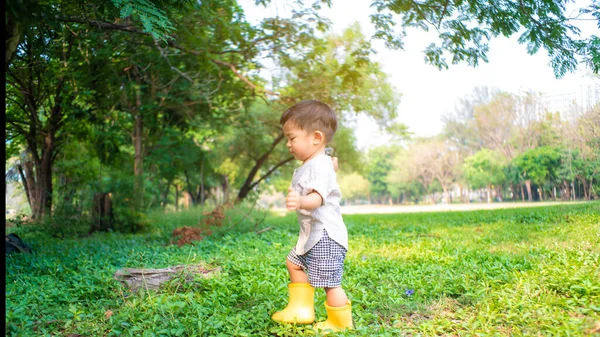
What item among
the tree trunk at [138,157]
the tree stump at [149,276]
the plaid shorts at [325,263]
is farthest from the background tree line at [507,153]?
the tree trunk at [138,157]

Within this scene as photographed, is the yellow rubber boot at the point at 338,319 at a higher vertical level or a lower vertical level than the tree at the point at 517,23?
lower

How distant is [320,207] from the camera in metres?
3.05

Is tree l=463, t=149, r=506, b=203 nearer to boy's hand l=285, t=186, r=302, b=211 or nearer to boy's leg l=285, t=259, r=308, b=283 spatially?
boy's leg l=285, t=259, r=308, b=283

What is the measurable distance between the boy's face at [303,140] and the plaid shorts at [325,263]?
1.72ft

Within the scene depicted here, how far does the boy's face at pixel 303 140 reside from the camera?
10.1 ft

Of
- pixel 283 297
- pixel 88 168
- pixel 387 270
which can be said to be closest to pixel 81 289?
pixel 283 297

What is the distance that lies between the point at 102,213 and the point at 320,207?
813cm

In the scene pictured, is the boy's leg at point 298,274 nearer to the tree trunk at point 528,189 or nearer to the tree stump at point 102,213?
the tree trunk at point 528,189

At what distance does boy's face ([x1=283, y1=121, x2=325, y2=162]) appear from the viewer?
308 centimetres

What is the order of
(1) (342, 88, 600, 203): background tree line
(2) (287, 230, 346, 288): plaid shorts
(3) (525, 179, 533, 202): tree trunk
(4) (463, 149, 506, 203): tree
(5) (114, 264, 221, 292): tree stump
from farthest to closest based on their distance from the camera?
(4) (463, 149, 506, 203): tree → (3) (525, 179, 533, 202): tree trunk → (1) (342, 88, 600, 203): background tree line → (5) (114, 264, 221, 292): tree stump → (2) (287, 230, 346, 288): plaid shorts

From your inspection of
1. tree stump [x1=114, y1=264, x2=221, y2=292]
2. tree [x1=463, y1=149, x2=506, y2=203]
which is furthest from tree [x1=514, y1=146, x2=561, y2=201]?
tree stump [x1=114, y1=264, x2=221, y2=292]

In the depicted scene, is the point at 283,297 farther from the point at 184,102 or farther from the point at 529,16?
the point at 184,102

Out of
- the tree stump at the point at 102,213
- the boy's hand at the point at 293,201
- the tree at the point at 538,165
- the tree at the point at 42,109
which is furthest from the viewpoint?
the tree stump at the point at 102,213

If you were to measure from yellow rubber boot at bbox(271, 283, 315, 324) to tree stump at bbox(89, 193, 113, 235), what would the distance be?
779cm
